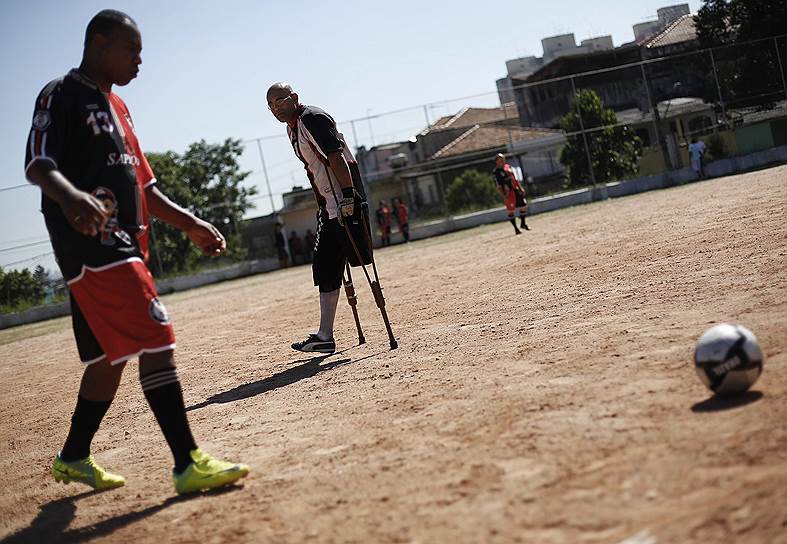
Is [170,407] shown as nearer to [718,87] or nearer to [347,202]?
[347,202]

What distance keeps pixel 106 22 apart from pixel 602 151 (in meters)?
32.1

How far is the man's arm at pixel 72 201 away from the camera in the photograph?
388 centimetres

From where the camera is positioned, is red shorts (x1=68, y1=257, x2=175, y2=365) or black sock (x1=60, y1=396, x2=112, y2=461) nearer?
red shorts (x1=68, y1=257, x2=175, y2=365)

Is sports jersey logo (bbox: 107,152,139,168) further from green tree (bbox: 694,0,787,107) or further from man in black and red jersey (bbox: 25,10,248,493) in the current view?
green tree (bbox: 694,0,787,107)

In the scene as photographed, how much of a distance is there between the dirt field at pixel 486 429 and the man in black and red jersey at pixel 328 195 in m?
0.58

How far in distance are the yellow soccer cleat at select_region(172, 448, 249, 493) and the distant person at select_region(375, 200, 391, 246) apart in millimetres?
30096

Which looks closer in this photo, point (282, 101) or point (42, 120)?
point (42, 120)

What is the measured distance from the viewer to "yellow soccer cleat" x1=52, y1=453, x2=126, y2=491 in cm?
475

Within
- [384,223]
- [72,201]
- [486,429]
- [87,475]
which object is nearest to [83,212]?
[72,201]

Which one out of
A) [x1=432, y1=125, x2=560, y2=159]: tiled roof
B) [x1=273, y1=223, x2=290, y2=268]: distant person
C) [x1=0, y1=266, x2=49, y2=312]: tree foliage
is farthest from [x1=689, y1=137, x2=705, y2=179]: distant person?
[x1=0, y1=266, x2=49, y2=312]: tree foliage

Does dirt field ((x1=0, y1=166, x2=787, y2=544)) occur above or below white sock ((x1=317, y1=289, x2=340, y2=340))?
below

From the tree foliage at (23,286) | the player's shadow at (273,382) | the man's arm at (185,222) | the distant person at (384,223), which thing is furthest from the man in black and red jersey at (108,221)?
the distant person at (384,223)

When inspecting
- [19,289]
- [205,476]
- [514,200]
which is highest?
[19,289]

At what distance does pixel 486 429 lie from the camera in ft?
14.2
